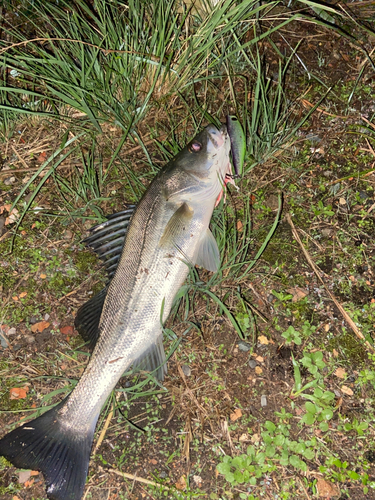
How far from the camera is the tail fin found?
2629 millimetres

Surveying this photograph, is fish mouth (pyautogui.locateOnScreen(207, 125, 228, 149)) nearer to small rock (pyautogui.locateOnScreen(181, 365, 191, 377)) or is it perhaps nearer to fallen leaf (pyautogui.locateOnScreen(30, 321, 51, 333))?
small rock (pyautogui.locateOnScreen(181, 365, 191, 377))

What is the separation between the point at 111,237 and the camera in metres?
2.99

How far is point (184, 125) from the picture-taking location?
11.3 ft

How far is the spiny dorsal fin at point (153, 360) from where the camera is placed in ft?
9.57

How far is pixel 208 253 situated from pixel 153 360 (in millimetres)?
950

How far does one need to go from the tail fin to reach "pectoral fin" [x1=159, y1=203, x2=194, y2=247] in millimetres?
1494

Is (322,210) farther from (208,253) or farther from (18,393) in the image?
(18,393)

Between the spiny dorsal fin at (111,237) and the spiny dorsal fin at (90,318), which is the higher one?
the spiny dorsal fin at (111,237)

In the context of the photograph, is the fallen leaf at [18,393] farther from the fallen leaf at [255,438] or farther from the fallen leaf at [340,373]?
the fallen leaf at [340,373]

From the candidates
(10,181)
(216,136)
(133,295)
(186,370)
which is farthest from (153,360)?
(10,181)

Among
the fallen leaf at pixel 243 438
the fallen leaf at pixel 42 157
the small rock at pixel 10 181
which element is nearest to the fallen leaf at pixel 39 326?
the small rock at pixel 10 181

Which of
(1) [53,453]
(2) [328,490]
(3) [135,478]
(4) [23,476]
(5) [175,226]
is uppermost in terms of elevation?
(5) [175,226]

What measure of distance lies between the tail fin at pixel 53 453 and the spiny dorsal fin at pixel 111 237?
1183mm

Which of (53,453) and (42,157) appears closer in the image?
(53,453)
